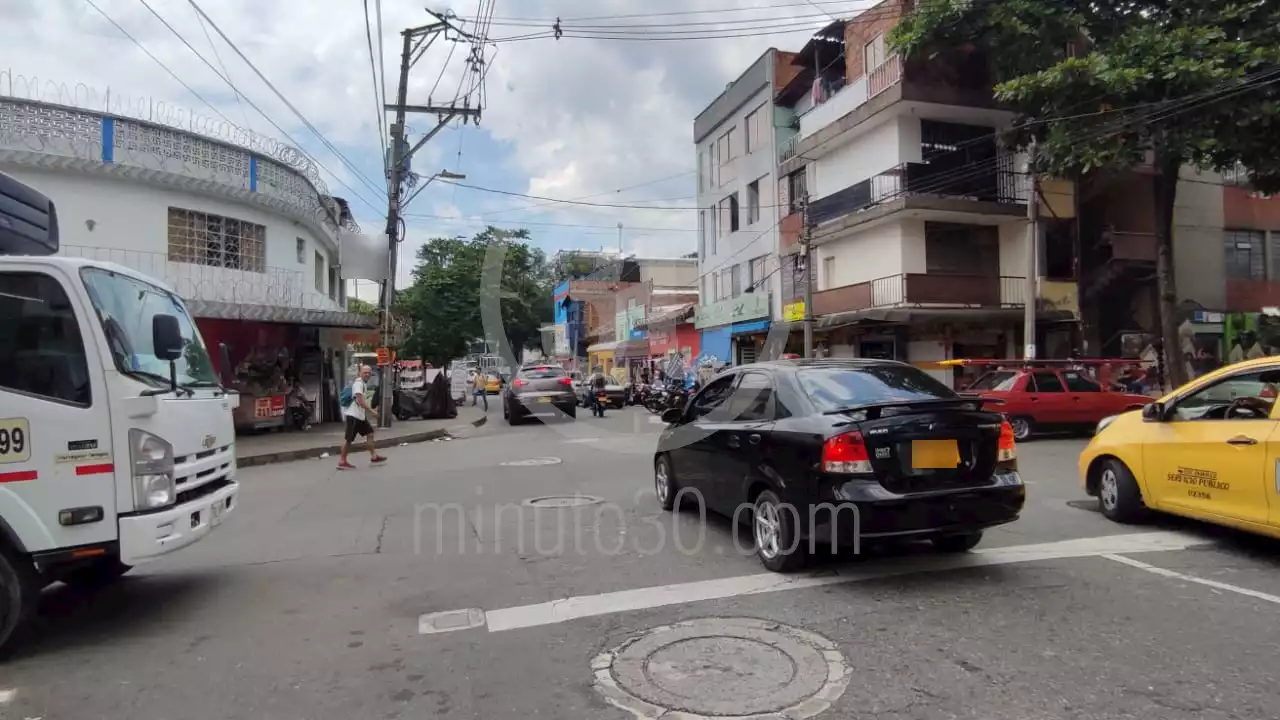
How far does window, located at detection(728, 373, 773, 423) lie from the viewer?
5.92 metres

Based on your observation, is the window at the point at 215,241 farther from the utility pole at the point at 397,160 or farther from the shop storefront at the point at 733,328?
the shop storefront at the point at 733,328

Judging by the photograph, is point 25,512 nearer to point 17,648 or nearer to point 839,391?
point 17,648

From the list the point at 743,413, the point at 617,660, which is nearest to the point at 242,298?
the point at 743,413

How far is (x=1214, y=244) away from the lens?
23312 millimetres

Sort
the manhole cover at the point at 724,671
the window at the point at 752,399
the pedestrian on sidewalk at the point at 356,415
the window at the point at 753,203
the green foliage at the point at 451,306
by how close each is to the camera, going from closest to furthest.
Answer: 1. the manhole cover at the point at 724,671
2. the window at the point at 752,399
3. the pedestrian on sidewalk at the point at 356,415
4. the green foliage at the point at 451,306
5. the window at the point at 753,203

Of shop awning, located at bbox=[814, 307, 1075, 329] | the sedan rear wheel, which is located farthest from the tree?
the sedan rear wheel

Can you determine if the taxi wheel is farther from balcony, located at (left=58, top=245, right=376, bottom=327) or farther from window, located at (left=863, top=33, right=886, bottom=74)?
window, located at (left=863, top=33, right=886, bottom=74)

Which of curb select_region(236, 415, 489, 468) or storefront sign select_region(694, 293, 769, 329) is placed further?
storefront sign select_region(694, 293, 769, 329)

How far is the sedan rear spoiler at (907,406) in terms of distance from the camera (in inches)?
200

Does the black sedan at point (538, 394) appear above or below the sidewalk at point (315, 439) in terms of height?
above

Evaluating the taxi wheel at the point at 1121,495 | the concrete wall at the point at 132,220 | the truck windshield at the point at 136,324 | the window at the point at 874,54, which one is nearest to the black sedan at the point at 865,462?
the taxi wheel at the point at 1121,495

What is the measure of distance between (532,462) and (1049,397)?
31.6 feet

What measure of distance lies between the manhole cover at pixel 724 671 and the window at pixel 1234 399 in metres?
4.12

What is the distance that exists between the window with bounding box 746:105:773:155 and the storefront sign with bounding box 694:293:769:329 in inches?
226
